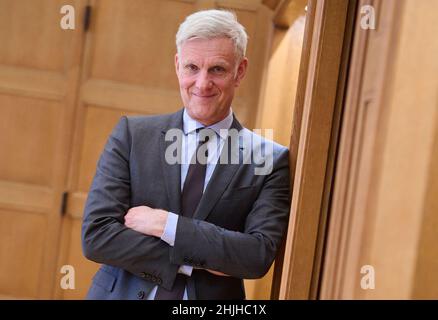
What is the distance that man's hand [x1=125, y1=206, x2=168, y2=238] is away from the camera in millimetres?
1996

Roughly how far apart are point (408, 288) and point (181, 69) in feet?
3.39

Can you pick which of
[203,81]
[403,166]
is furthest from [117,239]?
[403,166]

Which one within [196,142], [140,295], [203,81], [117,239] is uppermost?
[203,81]

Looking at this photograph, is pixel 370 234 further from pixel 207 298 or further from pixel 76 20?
pixel 76 20

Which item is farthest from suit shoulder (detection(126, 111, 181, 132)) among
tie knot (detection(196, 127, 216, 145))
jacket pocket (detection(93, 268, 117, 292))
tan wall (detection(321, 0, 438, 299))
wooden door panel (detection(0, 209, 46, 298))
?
wooden door panel (detection(0, 209, 46, 298))

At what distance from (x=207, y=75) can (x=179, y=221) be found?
18.7 inches

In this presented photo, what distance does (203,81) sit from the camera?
6.90 ft

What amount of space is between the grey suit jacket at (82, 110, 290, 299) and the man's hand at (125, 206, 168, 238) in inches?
0.9

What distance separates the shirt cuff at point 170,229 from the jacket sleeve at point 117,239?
31 mm

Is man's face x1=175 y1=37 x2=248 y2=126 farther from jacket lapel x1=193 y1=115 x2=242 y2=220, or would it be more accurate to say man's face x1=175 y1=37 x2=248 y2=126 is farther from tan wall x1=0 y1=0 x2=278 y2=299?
tan wall x1=0 y1=0 x2=278 y2=299

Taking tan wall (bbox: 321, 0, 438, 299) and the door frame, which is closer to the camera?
tan wall (bbox: 321, 0, 438, 299)

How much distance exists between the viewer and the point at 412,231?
1505 mm

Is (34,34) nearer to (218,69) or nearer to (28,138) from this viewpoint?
(28,138)
